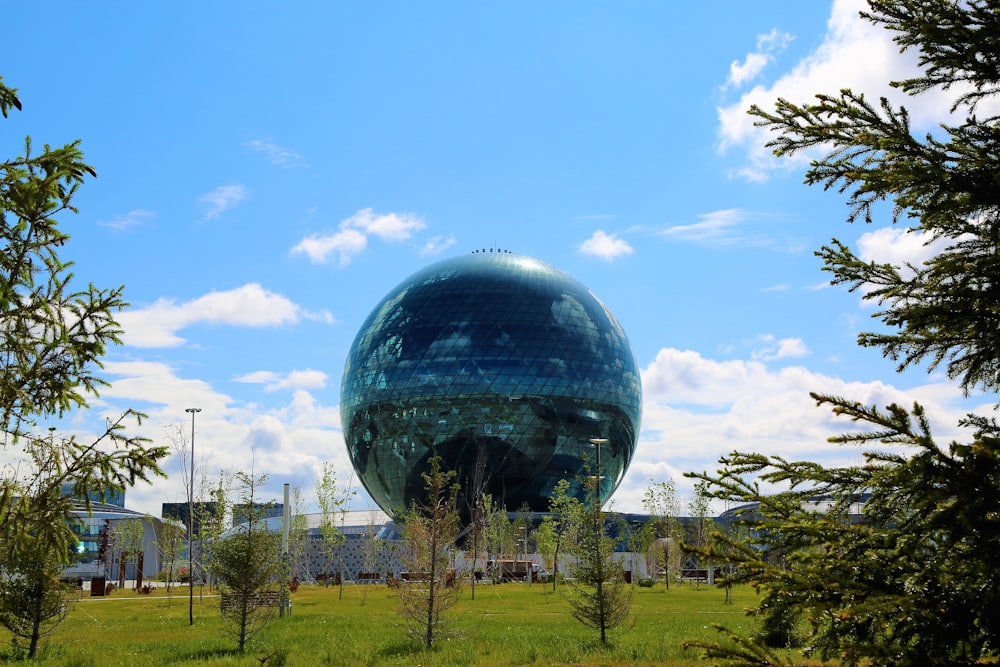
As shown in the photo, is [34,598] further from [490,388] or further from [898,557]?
[490,388]

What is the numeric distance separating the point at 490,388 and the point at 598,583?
167ft

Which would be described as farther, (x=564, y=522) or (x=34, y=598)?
(x=564, y=522)

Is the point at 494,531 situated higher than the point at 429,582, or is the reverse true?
the point at 429,582

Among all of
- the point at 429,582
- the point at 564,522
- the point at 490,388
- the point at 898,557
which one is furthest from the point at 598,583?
the point at 490,388

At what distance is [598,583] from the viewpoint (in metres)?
22.9

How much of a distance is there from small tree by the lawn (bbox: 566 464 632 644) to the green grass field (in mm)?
500

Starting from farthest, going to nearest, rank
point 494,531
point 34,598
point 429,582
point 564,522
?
1. point 494,531
2. point 564,522
3. point 429,582
4. point 34,598

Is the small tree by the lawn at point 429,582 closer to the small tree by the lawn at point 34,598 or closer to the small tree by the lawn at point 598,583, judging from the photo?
the small tree by the lawn at point 598,583

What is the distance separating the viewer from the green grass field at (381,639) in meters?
19.2

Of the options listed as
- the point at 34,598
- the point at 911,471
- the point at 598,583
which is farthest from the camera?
the point at 598,583

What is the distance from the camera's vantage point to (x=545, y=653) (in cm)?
1952

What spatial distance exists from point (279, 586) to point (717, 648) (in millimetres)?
27015

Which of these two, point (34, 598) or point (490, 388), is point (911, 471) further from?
point (490, 388)

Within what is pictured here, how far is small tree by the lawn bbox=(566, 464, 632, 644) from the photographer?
22672mm
